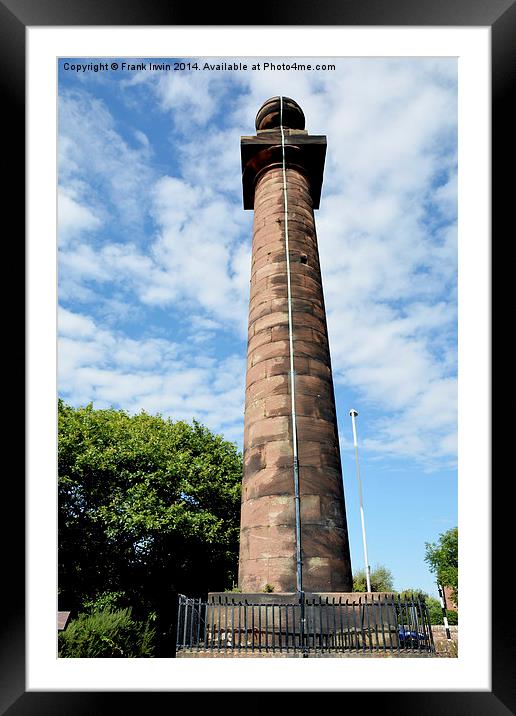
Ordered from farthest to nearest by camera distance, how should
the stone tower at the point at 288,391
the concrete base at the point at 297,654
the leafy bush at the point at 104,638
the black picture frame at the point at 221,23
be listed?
the leafy bush at the point at 104,638
the stone tower at the point at 288,391
the concrete base at the point at 297,654
the black picture frame at the point at 221,23

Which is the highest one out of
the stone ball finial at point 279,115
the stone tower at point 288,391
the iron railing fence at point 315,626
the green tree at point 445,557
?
the stone ball finial at point 279,115

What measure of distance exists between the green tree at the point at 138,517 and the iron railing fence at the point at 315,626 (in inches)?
480

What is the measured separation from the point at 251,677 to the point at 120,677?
101 cm

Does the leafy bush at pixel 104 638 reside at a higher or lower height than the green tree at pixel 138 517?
lower

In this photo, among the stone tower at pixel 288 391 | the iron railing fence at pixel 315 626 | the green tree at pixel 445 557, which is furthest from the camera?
the green tree at pixel 445 557

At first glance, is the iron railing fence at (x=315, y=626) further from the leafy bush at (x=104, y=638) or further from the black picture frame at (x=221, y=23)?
the leafy bush at (x=104, y=638)

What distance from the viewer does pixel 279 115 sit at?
42.2 ft

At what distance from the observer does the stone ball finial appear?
12898 mm

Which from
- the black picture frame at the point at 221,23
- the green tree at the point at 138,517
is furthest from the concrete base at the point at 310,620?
the green tree at the point at 138,517

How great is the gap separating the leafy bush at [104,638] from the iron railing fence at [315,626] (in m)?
6.43

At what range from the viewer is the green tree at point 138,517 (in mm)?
19547

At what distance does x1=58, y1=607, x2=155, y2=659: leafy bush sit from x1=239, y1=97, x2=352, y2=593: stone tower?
22.4ft

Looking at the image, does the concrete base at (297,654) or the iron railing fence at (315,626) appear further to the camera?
the iron railing fence at (315,626)

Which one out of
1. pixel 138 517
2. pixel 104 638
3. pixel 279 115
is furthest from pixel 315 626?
pixel 138 517
